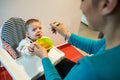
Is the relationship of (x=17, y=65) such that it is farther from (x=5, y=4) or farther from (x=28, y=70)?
(x=5, y=4)

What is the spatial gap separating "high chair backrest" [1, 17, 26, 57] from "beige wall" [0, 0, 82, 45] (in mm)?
335

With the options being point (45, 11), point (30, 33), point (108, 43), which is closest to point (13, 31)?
point (30, 33)

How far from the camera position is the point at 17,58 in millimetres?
1251

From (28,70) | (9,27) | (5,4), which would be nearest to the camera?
(28,70)

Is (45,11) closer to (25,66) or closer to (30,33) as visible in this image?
(30,33)

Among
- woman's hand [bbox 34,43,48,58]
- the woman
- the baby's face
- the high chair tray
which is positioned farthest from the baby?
the woman

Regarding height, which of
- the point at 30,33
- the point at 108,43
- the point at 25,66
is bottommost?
the point at 25,66

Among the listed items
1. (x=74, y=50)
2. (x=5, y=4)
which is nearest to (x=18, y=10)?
(x=5, y=4)

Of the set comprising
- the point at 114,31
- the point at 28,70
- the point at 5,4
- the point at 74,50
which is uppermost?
the point at 114,31

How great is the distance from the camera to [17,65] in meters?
1.15

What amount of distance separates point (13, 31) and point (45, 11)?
61 centimetres

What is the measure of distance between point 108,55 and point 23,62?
72 cm

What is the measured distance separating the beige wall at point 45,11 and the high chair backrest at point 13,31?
335 millimetres

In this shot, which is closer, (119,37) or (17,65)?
(119,37)
